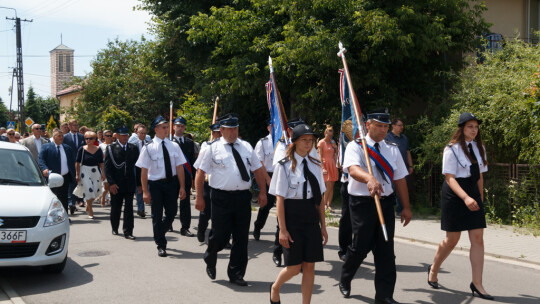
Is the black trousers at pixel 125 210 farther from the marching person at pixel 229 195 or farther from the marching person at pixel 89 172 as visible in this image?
the marching person at pixel 229 195

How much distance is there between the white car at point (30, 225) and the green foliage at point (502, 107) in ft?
26.9

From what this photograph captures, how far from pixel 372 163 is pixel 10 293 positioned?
4.26 metres

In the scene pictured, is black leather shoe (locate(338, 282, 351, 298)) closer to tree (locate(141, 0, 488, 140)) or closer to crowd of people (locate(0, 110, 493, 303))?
crowd of people (locate(0, 110, 493, 303))

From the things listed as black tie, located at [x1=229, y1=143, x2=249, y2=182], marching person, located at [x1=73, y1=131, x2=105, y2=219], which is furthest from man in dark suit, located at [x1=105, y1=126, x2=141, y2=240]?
black tie, located at [x1=229, y1=143, x2=249, y2=182]

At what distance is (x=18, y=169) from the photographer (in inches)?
306

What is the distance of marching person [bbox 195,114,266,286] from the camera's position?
6.75 m

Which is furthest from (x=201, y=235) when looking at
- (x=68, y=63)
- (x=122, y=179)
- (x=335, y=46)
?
(x=68, y=63)

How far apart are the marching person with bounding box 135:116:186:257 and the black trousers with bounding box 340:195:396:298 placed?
3542 millimetres

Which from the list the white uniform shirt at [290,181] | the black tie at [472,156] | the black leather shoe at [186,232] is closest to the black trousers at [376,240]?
the white uniform shirt at [290,181]

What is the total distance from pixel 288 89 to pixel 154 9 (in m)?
7.03

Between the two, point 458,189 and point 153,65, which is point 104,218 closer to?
point 458,189

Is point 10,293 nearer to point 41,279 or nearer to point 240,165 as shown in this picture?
point 41,279

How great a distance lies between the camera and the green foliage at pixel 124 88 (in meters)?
35.1

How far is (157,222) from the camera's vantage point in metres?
8.41
